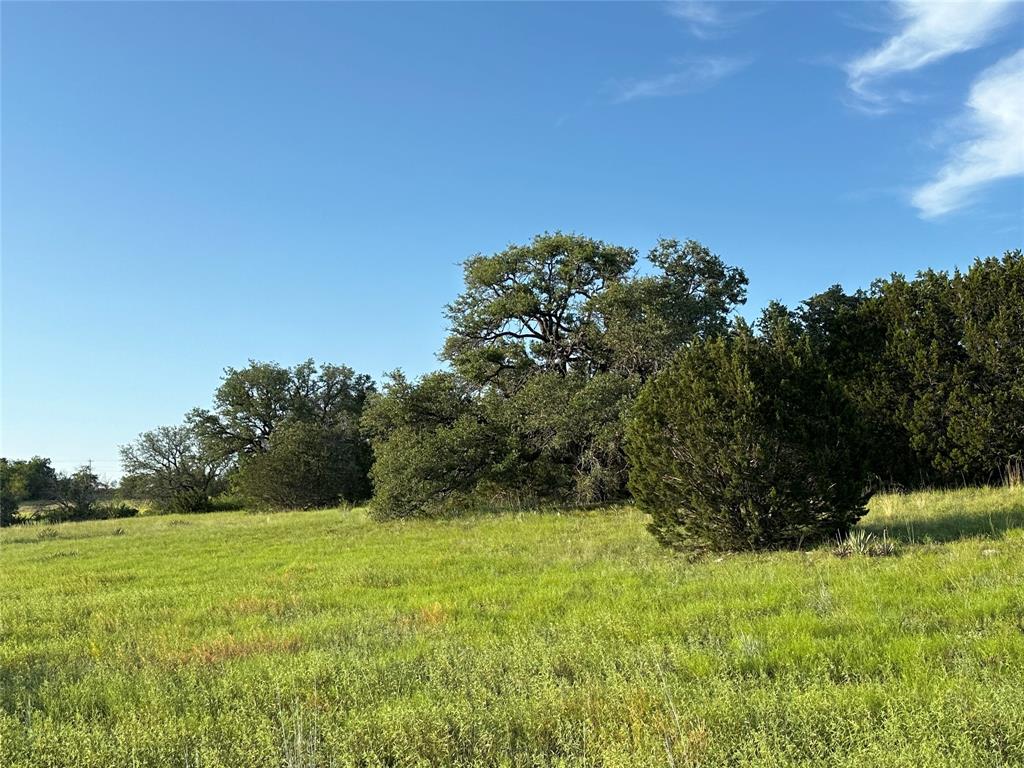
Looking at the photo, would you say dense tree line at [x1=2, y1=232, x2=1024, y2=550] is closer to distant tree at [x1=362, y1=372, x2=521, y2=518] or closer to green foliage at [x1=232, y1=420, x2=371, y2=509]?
distant tree at [x1=362, y1=372, x2=521, y2=518]

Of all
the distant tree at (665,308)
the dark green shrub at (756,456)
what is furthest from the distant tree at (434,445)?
the dark green shrub at (756,456)

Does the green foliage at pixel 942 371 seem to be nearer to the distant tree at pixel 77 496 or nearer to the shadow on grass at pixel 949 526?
the shadow on grass at pixel 949 526

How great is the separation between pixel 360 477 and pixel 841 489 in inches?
1502

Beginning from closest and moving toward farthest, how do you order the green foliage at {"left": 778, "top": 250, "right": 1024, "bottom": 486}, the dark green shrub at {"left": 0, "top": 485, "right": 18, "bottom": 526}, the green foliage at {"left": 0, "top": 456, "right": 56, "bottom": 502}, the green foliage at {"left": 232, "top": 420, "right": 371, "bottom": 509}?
the green foliage at {"left": 778, "top": 250, "right": 1024, "bottom": 486}, the green foliage at {"left": 232, "top": 420, "right": 371, "bottom": 509}, the dark green shrub at {"left": 0, "top": 485, "right": 18, "bottom": 526}, the green foliage at {"left": 0, "top": 456, "right": 56, "bottom": 502}

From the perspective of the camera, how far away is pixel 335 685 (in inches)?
196

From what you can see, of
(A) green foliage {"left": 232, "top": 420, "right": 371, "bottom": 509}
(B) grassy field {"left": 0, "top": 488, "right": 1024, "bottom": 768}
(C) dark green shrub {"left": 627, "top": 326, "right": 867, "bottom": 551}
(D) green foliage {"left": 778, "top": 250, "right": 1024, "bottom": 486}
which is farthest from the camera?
(A) green foliage {"left": 232, "top": 420, "right": 371, "bottom": 509}

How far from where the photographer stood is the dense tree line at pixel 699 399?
10.4 meters

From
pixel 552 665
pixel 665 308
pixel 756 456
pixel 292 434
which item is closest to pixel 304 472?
pixel 292 434

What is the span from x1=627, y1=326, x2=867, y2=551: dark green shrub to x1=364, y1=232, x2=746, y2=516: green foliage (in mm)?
8413

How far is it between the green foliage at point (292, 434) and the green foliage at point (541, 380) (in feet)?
58.3

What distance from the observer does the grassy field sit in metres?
3.72

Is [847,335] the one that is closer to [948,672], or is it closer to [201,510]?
[948,672]

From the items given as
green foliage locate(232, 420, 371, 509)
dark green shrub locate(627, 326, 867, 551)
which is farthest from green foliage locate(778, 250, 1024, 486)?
green foliage locate(232, 420, 371, 509)

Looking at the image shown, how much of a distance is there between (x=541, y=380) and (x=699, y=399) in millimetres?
12238
